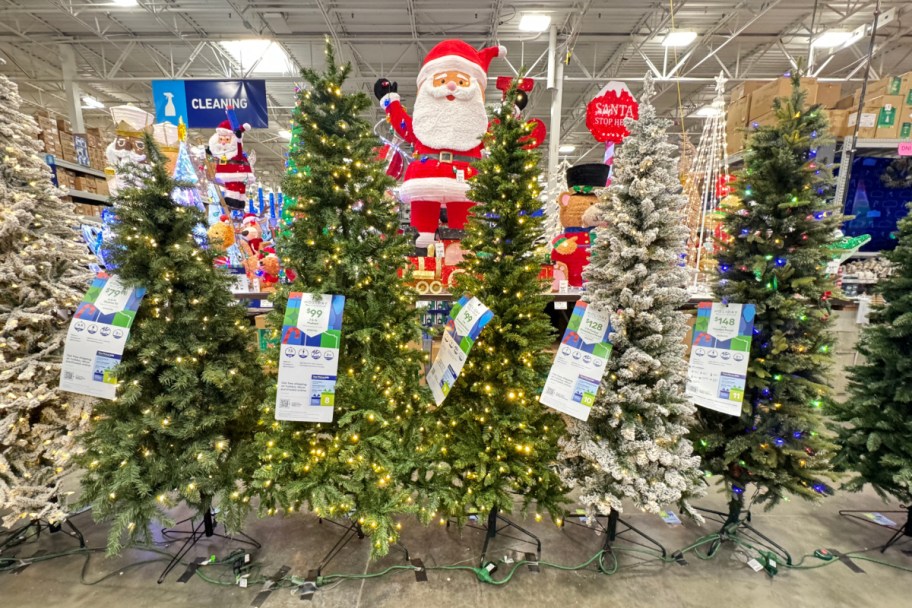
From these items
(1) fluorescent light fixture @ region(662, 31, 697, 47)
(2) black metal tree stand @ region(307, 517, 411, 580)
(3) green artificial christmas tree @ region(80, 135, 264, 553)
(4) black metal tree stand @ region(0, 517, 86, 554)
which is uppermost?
(1) fluorescent light fixture @ region(662, 31, 697, 47)

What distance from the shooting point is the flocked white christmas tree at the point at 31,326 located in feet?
5.93

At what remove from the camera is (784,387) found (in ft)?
6.27

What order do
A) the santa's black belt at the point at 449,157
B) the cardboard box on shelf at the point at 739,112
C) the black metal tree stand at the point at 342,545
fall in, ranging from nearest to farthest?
the black metal tree stand at the point at 342,545 → the santa's black belt at the point at 449,157 → the cardboard box on shelf at the point at 739,112

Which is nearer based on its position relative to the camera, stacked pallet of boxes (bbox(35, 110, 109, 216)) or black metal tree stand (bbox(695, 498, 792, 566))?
black metal tree stand (bbox(695, 498, 792, 566))

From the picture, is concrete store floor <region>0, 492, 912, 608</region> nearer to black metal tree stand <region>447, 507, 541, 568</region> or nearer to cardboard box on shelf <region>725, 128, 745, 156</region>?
black metal tree stand <region>447, 507, 541, 568</region>

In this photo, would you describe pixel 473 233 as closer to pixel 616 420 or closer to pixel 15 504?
pixel 616 420

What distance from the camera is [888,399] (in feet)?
7.01

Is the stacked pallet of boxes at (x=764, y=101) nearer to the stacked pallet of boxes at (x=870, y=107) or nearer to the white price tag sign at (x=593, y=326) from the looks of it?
the stacked pallet of boxes at (x=870, y=107)

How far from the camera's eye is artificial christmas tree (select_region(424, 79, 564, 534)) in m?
1.87

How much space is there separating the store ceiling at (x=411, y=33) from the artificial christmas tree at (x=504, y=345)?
478 centimetres

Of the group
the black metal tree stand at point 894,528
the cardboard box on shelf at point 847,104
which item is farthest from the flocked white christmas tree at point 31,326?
the cardboard box on shelf at point 847,104

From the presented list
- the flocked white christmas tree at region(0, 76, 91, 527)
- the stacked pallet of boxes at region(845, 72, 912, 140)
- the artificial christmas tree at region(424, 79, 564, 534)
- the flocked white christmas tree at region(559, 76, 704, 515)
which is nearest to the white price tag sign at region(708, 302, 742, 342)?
the flocked white christmas tree at region(559, 76, 704, 515)

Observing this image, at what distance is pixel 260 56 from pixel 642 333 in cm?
892

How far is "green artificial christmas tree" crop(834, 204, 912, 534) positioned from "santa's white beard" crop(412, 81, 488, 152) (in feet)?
8.05
